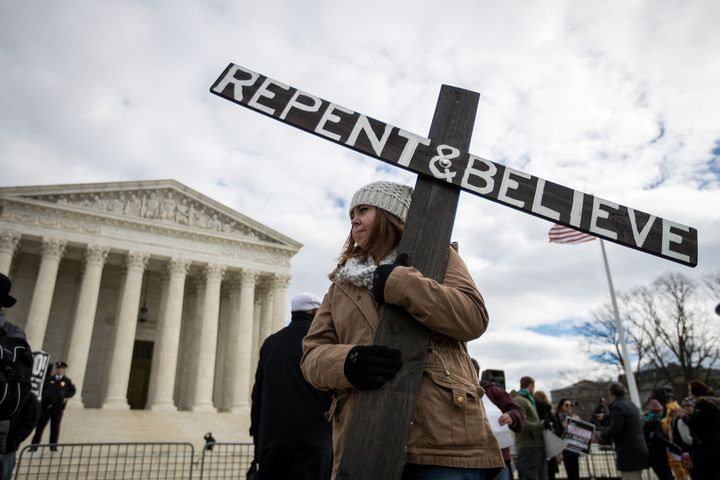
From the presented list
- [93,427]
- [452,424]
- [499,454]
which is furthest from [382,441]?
[93,427]

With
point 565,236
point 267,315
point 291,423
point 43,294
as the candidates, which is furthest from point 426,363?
point 267,315

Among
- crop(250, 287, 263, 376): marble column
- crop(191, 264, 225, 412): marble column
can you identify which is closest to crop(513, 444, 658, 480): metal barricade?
crop(191, 264, 225, 412): marble column

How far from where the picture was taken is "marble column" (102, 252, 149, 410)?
28.3 m

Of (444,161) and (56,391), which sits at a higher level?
(444,161)

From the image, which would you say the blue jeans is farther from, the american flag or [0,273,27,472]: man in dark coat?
the american flag

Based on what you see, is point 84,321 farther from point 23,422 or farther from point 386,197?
point 386,197

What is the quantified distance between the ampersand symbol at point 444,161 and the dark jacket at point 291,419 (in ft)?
8.36

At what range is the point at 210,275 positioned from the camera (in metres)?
33.2

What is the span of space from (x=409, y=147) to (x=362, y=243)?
1.91 ft

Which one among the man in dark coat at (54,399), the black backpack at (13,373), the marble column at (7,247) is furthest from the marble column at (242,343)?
the black backpack at (13,373)

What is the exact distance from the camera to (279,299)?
35188mm

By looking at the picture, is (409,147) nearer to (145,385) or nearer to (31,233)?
(31,233)

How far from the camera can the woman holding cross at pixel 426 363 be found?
2.05 m

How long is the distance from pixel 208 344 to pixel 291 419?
29.5 m
